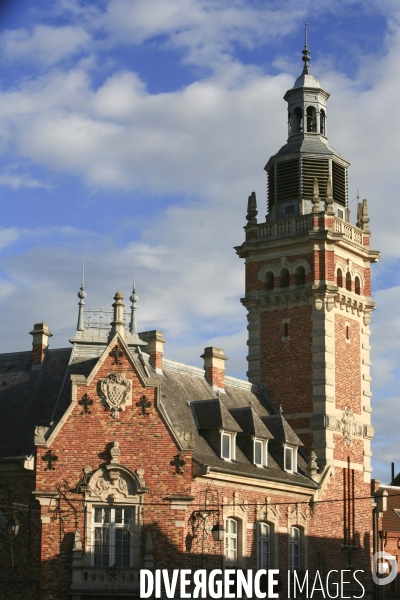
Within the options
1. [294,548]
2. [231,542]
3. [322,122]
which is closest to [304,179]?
[322,122]

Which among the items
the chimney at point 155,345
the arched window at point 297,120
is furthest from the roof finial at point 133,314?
the arched window at point 297,120

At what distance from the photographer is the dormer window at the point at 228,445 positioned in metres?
48.1

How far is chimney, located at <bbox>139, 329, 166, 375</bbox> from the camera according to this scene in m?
49.5

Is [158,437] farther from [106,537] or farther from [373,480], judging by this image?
[373,480]

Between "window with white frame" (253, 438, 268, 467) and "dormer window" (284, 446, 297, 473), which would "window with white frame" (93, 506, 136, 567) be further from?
"dormer window" (284, 446, 297, 473)

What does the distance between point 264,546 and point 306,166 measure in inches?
718

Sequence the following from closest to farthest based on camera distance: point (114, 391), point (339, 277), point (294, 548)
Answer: point (114, 391) → point (294, 548) → point (339, 277)

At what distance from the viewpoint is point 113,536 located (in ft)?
141

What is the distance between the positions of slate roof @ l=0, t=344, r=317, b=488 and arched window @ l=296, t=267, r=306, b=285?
6498mm

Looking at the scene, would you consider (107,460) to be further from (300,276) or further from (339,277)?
(339,277)

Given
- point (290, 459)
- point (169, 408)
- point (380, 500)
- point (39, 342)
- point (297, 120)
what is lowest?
point (380, 500)

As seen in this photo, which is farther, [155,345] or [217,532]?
[155,345]

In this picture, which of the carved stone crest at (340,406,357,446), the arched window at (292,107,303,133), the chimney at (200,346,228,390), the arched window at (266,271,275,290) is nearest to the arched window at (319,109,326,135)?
the arched window at (292,107,303,133)

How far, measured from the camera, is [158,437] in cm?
4409
